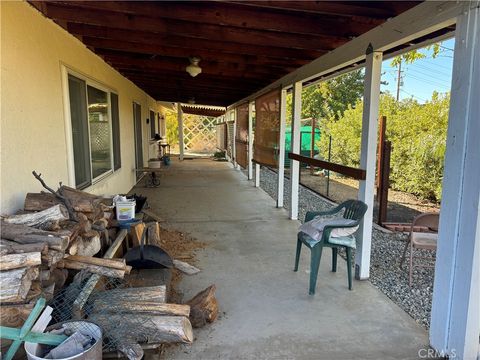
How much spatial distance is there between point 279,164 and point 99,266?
4026 millimetres

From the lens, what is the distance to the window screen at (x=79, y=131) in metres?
3.65

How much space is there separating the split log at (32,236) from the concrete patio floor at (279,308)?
95cm

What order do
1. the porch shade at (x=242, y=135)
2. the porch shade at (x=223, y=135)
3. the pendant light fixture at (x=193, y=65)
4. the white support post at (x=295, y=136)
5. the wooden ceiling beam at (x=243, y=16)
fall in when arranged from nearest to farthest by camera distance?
the wooden ceiling beam at (x=243, y=16) → the pendant light fixture at (x=193, y=65) → the white support post at (x=295, y=136) → the porch shade at (x=242, y=135) → the porch shade at (x=223, y=135)

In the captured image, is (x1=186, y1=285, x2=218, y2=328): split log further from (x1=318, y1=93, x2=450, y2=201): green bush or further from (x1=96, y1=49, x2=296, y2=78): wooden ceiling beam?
(x1=318, y1=93, x2=450, y2=201): green bush

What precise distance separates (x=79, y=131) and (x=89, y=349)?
2.82 metres

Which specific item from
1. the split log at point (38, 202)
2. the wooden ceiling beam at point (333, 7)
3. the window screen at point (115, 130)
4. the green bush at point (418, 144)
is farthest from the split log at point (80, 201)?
the green bush at point (418, 144)

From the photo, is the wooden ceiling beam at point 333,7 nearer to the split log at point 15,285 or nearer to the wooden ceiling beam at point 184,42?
the wooden ceiling beam at point 184,42

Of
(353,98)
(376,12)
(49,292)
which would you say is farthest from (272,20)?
(353,98)

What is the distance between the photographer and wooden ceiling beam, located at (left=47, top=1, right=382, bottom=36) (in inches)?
112

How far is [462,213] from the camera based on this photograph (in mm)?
1974

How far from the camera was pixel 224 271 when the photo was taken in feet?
11.1

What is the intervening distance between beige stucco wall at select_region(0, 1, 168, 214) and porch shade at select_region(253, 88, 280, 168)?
322 cm

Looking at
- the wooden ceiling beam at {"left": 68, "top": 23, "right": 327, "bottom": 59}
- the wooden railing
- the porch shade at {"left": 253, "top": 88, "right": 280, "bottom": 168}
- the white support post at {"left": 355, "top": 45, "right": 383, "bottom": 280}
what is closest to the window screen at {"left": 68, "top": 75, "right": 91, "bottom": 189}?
the wooden ceiling beam at {"left": 68, "top": 23, "right": 327, "bottom": 59}

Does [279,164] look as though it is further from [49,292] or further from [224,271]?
[49,292]
